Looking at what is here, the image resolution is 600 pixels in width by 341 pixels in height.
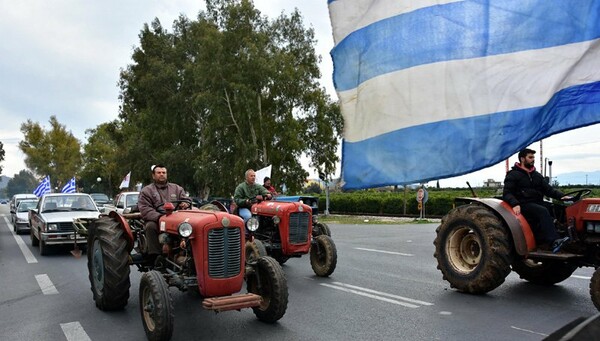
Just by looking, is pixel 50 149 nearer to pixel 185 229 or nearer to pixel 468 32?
pixel 185 229

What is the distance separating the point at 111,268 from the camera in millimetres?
6719

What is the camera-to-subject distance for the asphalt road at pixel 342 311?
19.0ft

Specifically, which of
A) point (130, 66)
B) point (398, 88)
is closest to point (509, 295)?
point (398, 88)

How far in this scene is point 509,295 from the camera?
758cm

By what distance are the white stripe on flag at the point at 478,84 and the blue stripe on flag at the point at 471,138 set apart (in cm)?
5

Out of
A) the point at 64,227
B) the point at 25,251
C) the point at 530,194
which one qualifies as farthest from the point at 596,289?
the point at 25,251

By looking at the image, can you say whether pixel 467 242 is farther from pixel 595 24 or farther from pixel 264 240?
pixel 595 24

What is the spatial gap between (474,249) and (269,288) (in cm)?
356

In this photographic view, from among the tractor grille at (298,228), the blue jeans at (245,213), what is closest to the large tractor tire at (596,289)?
the tractor grille at (298,228)

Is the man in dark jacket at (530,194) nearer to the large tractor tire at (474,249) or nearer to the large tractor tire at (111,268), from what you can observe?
the large tractor tire at (474,249)

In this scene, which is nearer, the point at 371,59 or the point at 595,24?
the point at 595,24

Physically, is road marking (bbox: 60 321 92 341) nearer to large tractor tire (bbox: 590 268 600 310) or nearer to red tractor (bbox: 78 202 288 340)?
red tractor (bbox: 78 202 288 340)

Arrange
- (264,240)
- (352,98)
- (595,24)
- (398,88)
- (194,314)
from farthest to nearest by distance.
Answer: (264,240) → (194,314) → (352,98) → (398,88) → (595,24)

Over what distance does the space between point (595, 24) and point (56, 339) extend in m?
5.74
